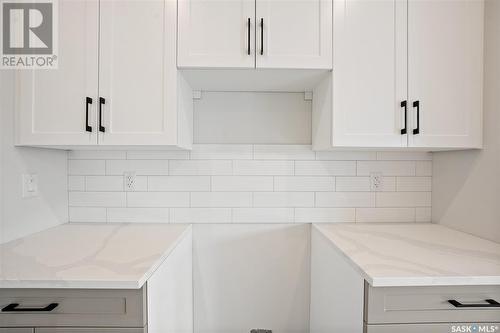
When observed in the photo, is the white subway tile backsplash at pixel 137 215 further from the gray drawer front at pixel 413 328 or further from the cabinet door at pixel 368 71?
the gray drawer front at pixel 413 328

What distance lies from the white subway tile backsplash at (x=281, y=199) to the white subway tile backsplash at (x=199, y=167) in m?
0.26

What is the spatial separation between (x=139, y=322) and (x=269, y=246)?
97 centimetres

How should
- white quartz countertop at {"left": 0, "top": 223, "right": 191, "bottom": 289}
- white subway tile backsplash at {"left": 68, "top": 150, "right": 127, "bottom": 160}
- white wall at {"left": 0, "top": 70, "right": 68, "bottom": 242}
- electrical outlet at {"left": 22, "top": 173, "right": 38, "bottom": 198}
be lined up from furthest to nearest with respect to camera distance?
white subway tile backsplash at {"left": 68, "top": 150, "right": 127, "bottom": 160} < electrical outlet at {"left": 22, "top": 173, "right": 38, "bottom": 198} < white wall at {"left": 0, "top": 70, "right": 68, "bottom": 242} < white quartz countertop at {"left": 0, "top": 223, "right": 191, "bottom": 289}

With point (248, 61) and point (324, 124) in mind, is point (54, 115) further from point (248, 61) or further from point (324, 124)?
point (324, 124)

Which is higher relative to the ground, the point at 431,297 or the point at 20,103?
the point at 20,103

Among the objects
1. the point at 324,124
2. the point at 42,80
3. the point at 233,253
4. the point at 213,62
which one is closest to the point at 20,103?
the point at 42,80

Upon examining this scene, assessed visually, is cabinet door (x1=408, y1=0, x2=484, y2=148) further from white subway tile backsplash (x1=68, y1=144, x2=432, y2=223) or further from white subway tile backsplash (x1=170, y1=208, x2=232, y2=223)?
white subway tile backsplash (x1=170, y1=208, x2=232, y2=223)

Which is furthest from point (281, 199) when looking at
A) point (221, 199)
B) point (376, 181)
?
point (376, 181)

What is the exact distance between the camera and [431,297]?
3.30 ft

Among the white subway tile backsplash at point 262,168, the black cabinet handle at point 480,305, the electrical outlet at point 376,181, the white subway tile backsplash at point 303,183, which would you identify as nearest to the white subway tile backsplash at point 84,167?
the white subway tile backsplash at point 262,168

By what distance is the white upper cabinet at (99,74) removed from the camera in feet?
4.50

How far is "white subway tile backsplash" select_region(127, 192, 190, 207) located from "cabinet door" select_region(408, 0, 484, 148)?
1.30 meters

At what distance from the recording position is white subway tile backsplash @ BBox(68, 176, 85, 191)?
176 centimetres

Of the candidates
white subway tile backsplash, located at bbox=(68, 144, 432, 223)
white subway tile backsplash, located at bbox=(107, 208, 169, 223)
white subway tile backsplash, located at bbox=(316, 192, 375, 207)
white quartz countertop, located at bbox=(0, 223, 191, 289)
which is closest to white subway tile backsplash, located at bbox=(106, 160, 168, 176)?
white subway tile backsplash, located at bbox=(68, 144, 432, 223)
